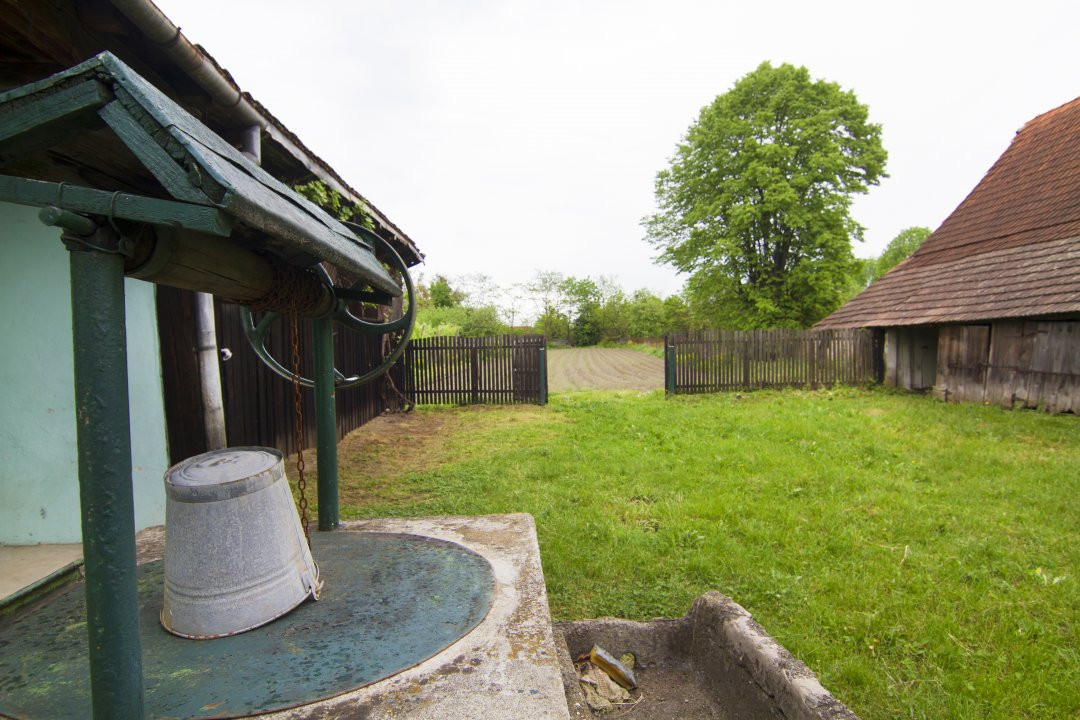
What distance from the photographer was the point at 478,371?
1210 cm

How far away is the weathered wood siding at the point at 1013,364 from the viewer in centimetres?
891

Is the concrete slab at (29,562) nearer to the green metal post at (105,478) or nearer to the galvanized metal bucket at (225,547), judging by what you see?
the galvanized metal bucket at (225,547)

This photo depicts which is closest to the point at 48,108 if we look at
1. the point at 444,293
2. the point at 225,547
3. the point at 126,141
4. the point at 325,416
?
the point at 126,141

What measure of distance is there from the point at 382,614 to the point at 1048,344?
1166 cm

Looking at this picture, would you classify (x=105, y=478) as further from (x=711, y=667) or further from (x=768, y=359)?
(x=768, y=359)

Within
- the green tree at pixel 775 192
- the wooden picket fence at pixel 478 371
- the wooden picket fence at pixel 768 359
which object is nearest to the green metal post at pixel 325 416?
the wooden picket fence at pixel 478 371

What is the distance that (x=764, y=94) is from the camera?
64.5 feet

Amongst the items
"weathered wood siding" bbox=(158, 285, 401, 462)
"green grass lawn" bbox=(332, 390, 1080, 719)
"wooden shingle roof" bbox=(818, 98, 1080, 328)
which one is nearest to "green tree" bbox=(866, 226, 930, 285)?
"wooden shingle roof" bbox=(818, 98, 1080, 328)

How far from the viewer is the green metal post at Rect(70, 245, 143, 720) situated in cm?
127

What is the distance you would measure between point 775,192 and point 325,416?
19.5 meters

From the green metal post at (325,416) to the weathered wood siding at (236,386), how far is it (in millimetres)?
2013

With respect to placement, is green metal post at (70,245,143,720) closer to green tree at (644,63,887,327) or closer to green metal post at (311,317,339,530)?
green metal post at (311,317,339,530)

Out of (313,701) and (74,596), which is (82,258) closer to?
(313,701)

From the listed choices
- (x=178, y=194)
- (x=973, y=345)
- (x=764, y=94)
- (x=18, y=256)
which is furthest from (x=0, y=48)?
(x=764, y=94)
